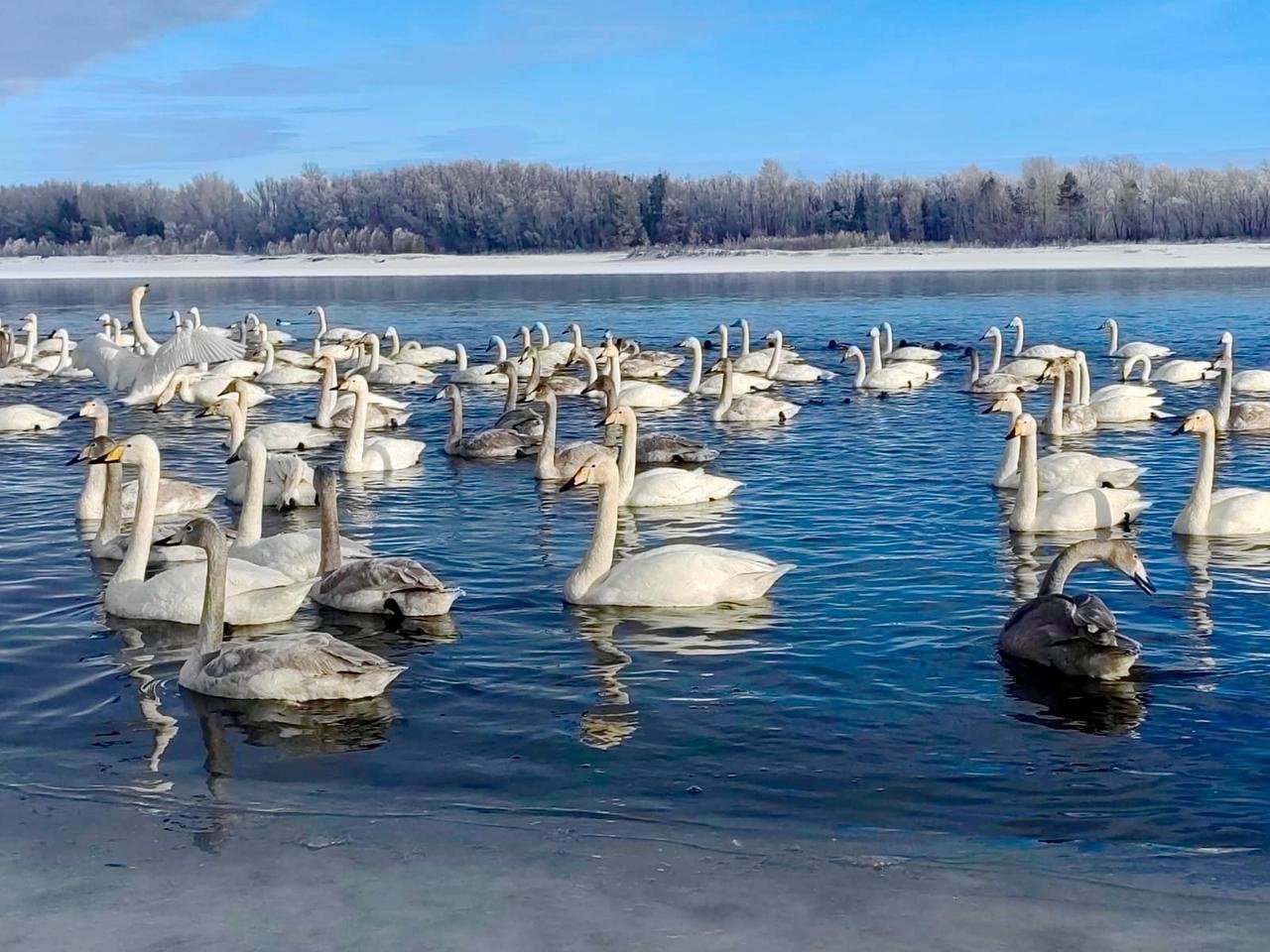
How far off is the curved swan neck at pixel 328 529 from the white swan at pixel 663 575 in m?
1.48

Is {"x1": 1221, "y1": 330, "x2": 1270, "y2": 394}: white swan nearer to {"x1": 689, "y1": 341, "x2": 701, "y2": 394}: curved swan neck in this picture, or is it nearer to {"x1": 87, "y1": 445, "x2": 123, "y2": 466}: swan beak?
{"x1": 689, "y1": 341, "x2": 701, "y2": 394}: curved swan neck

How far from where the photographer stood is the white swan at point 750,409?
65.0 feet

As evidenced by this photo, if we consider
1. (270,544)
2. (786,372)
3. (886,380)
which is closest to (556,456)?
(270,544)

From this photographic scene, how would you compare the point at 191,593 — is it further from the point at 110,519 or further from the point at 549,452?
the point at 549,452

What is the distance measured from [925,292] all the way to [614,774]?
4548 centimetres

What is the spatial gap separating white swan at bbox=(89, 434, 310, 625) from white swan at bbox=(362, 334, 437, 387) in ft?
49.8

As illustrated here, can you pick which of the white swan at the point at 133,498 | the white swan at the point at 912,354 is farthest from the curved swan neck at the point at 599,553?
the white swan at the point at 912,354

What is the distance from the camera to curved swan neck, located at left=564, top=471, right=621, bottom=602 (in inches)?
393

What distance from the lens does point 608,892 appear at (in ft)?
18.7

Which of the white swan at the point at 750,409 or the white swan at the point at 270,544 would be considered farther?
the white swan at the point at 750,409

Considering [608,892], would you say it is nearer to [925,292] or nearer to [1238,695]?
[1238,695]

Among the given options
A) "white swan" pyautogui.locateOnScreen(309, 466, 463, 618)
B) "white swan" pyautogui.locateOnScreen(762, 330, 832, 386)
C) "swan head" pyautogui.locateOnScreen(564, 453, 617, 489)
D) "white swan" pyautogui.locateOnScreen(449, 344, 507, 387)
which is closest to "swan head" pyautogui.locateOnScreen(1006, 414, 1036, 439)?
"swan head" pyautogui.locateOnScreen(564, 453, 617, 489)

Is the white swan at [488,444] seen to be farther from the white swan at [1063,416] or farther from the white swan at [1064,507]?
the white swan at [1064,507]

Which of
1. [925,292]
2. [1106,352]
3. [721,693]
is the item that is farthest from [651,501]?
[925,292]
